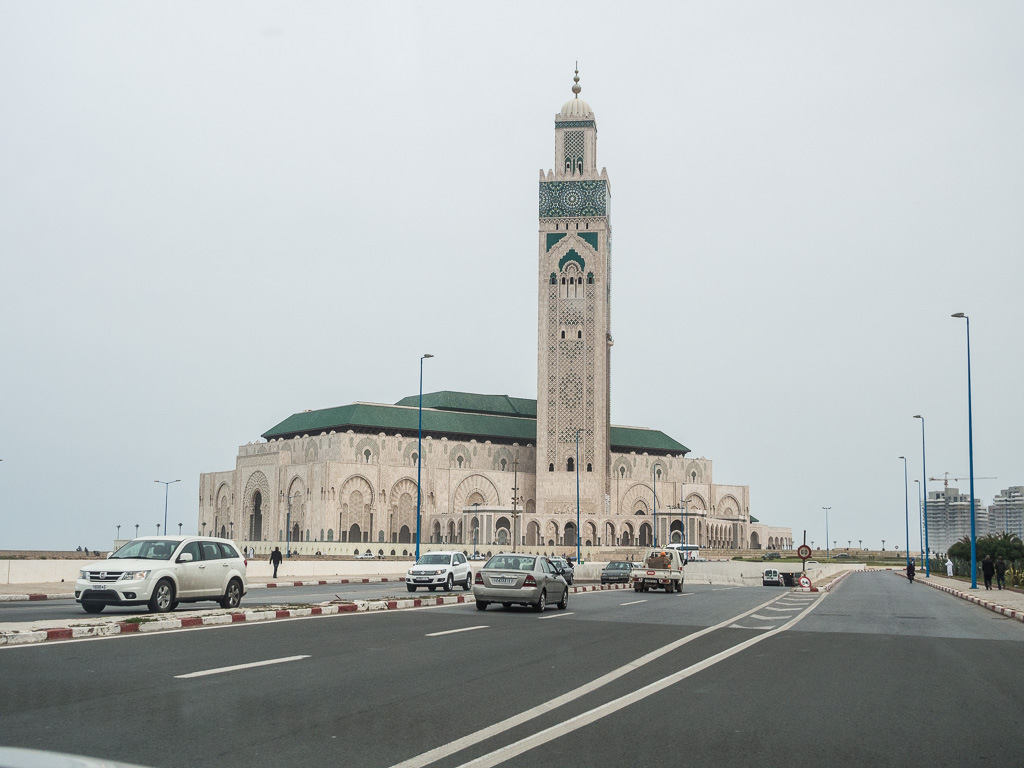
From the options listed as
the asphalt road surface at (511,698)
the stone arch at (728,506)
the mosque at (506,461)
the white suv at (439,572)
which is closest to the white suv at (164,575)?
the asphalt road surface at (511,698)

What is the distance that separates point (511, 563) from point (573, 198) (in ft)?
286

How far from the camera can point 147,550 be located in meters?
19.3

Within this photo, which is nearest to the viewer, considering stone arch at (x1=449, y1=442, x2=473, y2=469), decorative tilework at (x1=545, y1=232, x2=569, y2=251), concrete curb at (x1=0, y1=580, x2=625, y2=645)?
concrete curb at (x1=0, y1=580, x2=625, y2=645)

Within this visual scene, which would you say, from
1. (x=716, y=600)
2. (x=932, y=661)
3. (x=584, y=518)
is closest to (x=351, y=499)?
(x=584, y=518)

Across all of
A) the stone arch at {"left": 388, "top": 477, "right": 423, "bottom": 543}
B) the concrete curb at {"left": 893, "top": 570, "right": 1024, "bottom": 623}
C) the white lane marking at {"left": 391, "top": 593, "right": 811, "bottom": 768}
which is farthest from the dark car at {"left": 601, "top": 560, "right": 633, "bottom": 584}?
the stone arch at {"left": 388, "top": 477, "right": 423, "bottom": 543}

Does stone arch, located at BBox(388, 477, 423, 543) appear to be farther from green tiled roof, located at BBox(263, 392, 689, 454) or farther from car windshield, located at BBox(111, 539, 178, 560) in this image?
car windshield, located at BBox(111, 539, 178, 560)

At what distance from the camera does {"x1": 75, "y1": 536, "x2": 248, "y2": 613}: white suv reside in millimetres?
17969

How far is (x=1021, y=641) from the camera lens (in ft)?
57.2

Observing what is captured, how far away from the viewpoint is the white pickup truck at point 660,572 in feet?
113

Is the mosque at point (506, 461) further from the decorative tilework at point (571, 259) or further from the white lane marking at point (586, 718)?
the white lane marking at point (586, 718)

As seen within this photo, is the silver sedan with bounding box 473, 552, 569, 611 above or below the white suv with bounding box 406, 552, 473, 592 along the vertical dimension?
above

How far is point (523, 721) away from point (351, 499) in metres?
91.6

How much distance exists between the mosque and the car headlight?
254 ft

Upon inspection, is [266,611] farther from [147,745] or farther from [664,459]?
[664,459]
